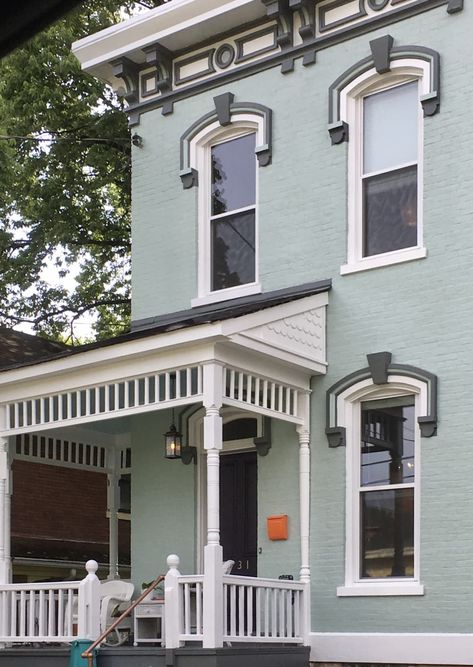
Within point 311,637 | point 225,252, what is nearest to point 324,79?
point 225,252

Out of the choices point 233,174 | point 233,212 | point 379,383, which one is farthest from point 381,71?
point 379,383

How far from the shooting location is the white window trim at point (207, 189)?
1195 centimetres

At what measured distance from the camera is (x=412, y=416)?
33.9 feet

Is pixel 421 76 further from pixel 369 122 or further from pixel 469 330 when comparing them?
pixel 469 330

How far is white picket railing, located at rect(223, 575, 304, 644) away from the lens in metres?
9.58

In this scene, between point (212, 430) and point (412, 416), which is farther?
point (412, 416)

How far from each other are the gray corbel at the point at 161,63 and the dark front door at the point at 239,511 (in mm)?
4687

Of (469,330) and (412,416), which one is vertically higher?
(469,330)

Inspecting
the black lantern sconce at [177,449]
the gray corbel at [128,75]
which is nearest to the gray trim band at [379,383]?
the black lantern sconce at [177,449]

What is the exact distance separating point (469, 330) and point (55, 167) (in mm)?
12499

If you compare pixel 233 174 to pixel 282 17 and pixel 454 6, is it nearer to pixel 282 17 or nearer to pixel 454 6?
pixel 282 17

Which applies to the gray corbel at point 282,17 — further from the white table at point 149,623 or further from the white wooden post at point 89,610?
the white table at point 149,623

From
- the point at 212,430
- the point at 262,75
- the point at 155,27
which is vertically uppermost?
the point at 155,27

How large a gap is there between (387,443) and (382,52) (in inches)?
160
